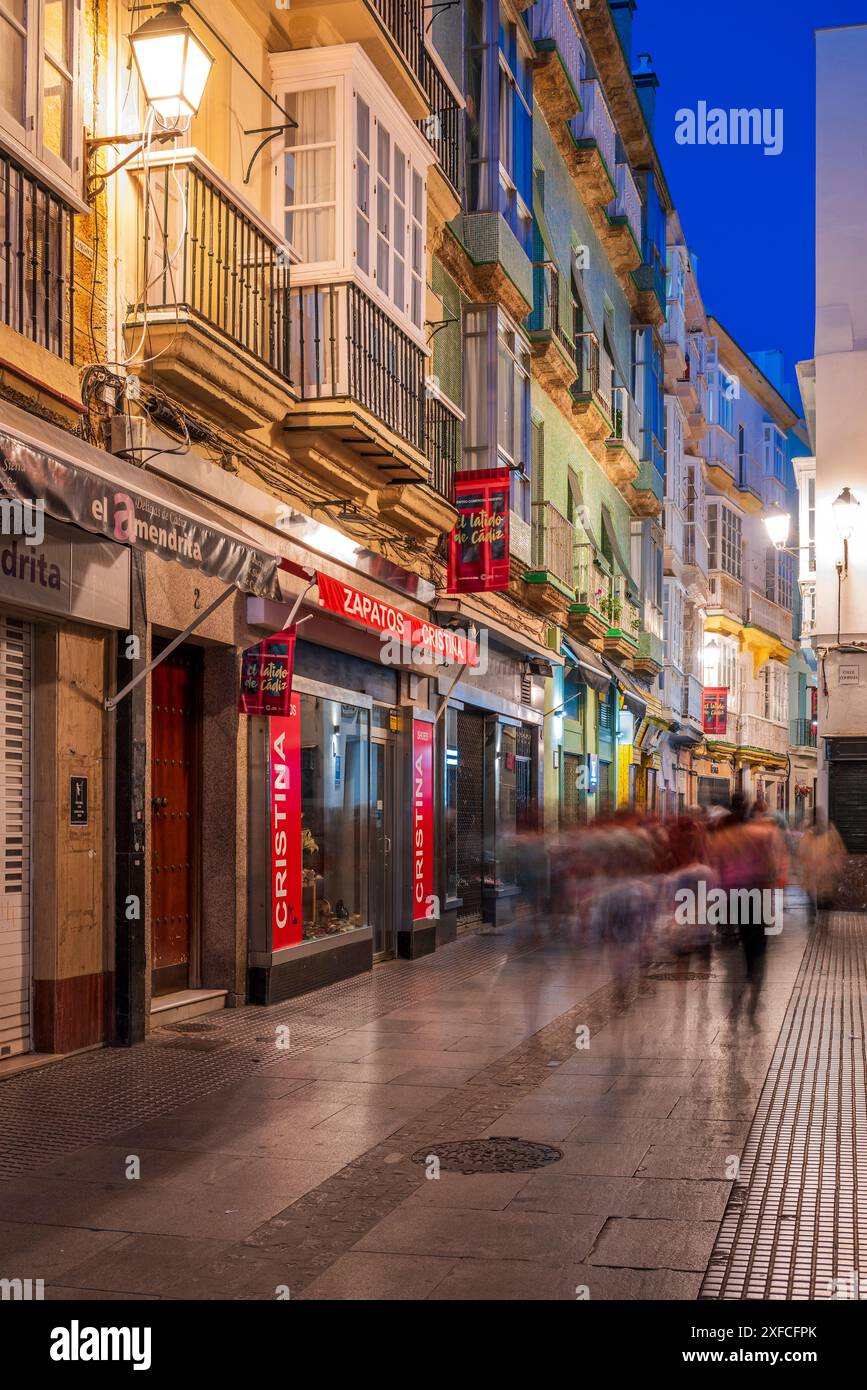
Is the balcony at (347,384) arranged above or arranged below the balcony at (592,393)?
below

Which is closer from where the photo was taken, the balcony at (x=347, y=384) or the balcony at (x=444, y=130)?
the balcony at (x=347, y=384)

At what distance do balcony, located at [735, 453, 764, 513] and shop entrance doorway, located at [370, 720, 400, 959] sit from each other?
3694 cm

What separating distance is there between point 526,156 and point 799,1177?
17660mm

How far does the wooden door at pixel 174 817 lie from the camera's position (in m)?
11.2

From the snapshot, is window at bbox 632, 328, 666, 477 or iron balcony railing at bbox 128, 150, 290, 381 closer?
iron balcony railing at bbox 128, 150, 290, 381

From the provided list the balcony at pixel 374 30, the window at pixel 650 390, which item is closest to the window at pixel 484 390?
the balcony at pixel 374 30

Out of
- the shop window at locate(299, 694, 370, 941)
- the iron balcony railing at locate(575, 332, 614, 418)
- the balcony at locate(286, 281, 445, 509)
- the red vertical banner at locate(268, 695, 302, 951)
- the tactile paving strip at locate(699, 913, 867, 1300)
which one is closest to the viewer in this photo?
the tactile paving strip at locate(699, 913, 867, 1300)

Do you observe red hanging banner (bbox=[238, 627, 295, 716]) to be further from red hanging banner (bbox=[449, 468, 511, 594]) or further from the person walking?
the person walking

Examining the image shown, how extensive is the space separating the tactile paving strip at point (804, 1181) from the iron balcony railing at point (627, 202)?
21811 mm

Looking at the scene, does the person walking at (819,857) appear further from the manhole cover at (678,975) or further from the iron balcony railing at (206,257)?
the iron balcony railing at (206,257)

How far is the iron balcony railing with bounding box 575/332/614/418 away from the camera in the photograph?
2623 cm

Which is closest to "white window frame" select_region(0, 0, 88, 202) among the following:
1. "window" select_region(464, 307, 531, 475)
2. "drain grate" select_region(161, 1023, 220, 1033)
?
"drain grate" select_region(161, 1023, 220, 1033)

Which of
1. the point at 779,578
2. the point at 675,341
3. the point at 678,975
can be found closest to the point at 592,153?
the point at 675,341
